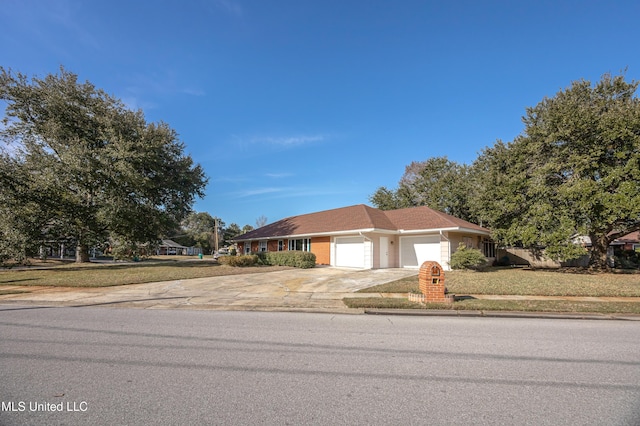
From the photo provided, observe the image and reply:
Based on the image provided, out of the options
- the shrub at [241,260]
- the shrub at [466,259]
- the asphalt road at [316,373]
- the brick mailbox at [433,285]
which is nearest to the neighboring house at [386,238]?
the shrub at [466,259]

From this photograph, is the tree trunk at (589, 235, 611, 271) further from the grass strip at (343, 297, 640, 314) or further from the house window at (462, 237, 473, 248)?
the grass strip at (343, 297, 640, 314)

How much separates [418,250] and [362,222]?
14.1ft

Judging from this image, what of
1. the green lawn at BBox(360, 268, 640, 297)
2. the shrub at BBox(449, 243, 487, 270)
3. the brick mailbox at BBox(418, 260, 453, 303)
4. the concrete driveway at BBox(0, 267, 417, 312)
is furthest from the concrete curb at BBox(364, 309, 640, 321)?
the shrub at BBox(449, 243, 487, 270)

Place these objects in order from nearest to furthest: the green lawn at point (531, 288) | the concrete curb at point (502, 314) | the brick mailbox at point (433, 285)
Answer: the concrete curb at point (502, 314)
the brick mailbox at point (433, 285)
the green lawn at point (531, 288)

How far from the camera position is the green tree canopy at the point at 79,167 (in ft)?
70.4

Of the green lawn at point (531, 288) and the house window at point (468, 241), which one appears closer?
the green lawn at point (531, 288)

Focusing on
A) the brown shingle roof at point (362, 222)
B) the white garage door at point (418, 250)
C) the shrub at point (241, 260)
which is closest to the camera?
the white garage door at point (418, 250)

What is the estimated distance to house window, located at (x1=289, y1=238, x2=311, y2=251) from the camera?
2698 cm

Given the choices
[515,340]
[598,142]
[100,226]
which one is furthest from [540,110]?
[100,226]

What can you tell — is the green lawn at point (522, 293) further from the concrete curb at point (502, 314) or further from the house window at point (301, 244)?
the house window at point (301, 244)

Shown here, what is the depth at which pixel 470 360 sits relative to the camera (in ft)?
16.1

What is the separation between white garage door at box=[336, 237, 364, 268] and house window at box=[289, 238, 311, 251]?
338 cm

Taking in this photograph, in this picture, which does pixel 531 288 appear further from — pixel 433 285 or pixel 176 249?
pixel 176 249

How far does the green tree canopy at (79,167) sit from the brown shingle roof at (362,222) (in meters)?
10.7
